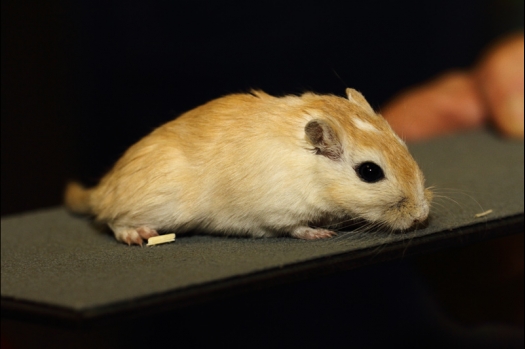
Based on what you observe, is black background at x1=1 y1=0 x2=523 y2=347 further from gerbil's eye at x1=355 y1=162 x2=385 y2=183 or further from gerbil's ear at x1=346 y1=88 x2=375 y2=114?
gerbil's eye at x1=355 y1=162 x2=385 y2=183

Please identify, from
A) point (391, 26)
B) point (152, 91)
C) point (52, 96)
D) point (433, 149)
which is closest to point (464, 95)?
point (433, 149)

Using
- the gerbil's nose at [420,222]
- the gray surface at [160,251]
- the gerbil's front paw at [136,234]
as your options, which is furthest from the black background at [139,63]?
the gerbil's nose at [420,222]

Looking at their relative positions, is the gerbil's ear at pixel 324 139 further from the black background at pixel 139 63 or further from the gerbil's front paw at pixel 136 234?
the black background at pixel 139 63

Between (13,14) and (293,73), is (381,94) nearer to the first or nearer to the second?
(293,73)

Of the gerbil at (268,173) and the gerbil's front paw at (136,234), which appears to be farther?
the gerbil's front paw at (136,234)

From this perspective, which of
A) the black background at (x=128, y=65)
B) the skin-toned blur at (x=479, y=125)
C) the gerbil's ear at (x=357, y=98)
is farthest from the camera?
the black background at (x=128, y=65)

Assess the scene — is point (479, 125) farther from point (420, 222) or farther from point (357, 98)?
point (420, 222)

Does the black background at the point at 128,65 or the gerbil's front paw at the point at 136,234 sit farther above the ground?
the black background at the point at 128,65
